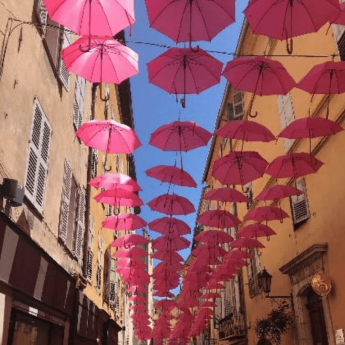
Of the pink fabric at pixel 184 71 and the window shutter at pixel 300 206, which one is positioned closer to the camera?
the pink fabric at pixel 184 71

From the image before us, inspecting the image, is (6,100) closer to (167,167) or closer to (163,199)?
(167,167)

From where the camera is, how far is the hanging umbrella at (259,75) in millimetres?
7500

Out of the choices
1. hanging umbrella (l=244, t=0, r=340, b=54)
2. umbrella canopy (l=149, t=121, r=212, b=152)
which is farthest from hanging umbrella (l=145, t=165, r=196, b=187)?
hanging umbrella (l=244, t=0, r=340, b=54)

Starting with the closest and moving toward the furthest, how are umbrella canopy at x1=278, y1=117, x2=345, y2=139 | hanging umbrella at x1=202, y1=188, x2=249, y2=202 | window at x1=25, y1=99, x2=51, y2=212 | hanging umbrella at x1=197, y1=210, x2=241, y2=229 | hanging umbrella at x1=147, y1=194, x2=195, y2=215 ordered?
window at x1=25, y1=99, x2=51, y2=212 < umbrella canopy at x1=278, y1=117, x2=345, y2=139 < hanging umbrella at x1=202, y1=188, x2=249, y2=202 < hanging umbrella at x1=147, y1=194, x2=195, y2=215 < hanging umbrella at x1=197, y1=210, x2=241, y2=229

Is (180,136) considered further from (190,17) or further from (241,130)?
(190,17)

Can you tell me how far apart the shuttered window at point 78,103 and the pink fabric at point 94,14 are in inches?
240

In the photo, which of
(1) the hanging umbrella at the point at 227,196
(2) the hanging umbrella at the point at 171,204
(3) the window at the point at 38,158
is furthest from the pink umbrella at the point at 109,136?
(2) the hanging umbrella at the point at 171,204

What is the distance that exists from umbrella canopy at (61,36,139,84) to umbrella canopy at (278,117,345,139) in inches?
131

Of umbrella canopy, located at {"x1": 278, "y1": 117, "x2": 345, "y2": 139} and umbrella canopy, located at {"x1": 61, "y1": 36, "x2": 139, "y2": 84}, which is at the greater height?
umbrella canopy, located at {"x1": 61, "y1": 36, "x2": 139, "y2": 84}

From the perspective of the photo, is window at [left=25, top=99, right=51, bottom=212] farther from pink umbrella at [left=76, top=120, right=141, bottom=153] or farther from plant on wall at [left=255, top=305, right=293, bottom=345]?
plant on wall at [left=255, top=305, right=293, bottom=345]

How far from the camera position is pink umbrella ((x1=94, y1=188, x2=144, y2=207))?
38.4 feet

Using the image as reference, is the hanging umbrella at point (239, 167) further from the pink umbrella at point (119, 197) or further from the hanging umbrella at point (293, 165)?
the pink umbrella at point (119, 197)

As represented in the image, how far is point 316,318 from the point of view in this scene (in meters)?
12.3

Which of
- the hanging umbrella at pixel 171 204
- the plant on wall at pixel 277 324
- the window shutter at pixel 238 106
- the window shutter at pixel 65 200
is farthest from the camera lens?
the window shutter at pixel 238 106
